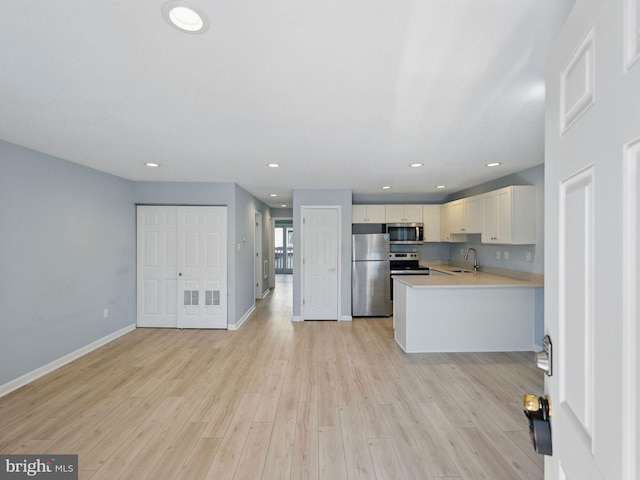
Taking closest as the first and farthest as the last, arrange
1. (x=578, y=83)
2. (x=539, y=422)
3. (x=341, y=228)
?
1. (x=578, y=83)
2. (x=539, y=422)
3. (x=341, y=228)

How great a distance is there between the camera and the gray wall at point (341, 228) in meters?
5.14

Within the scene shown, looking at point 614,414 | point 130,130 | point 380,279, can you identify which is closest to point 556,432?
point 614,414

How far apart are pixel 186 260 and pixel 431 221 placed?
15.0 feet

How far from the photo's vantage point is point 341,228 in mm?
5172

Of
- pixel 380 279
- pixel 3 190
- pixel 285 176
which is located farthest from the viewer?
pixel 380 279

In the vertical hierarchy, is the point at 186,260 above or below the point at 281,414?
above

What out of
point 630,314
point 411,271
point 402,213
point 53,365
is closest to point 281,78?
point 630,314

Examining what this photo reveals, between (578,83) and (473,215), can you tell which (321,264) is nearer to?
(473,215)

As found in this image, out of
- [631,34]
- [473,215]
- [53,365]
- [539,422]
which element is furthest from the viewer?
[473,215]

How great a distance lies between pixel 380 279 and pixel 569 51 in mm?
4731

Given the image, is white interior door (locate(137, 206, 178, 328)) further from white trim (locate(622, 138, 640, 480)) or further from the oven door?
white trim (locate(622, 138, 640, 480))

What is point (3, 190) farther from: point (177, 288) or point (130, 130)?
point (177, 288)

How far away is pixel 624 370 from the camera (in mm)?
487

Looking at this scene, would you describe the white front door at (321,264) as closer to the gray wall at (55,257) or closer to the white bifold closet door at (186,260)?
the white bifold closet door at (186,260)
